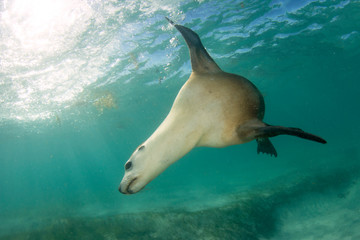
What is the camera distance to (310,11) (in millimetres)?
12156

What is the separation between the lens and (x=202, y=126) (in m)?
2.24

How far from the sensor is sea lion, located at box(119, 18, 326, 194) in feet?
6.84

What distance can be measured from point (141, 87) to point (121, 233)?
15.1 m

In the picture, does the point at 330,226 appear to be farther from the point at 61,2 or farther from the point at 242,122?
the point at 61,2

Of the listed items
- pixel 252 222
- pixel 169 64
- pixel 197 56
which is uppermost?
pixel 197 56

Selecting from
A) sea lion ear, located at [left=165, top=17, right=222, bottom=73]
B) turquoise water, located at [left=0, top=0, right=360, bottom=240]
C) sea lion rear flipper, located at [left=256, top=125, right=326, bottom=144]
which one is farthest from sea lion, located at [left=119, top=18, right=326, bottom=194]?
turquoise water, located at [left=0, top=0, right=360, bottom=240]

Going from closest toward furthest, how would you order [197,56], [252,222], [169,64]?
[197,56] → [252,222] → [169,64]

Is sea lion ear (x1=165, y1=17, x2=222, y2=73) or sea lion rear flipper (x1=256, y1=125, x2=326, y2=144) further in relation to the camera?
sea lion ear (x1=165, y1=17, x2=222, y2=73)

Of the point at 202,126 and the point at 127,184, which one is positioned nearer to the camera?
the point at 127,184

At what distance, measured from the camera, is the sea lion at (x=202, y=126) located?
208cm

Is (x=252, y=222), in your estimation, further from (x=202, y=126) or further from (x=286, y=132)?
(x=286, y=132)

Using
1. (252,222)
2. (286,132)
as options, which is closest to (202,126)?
(286,132)

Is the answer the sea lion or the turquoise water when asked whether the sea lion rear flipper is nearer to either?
the sea lion

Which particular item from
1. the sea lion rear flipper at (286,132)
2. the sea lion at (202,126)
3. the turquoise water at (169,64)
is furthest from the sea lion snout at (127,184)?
the turquoise water at (169,64)
